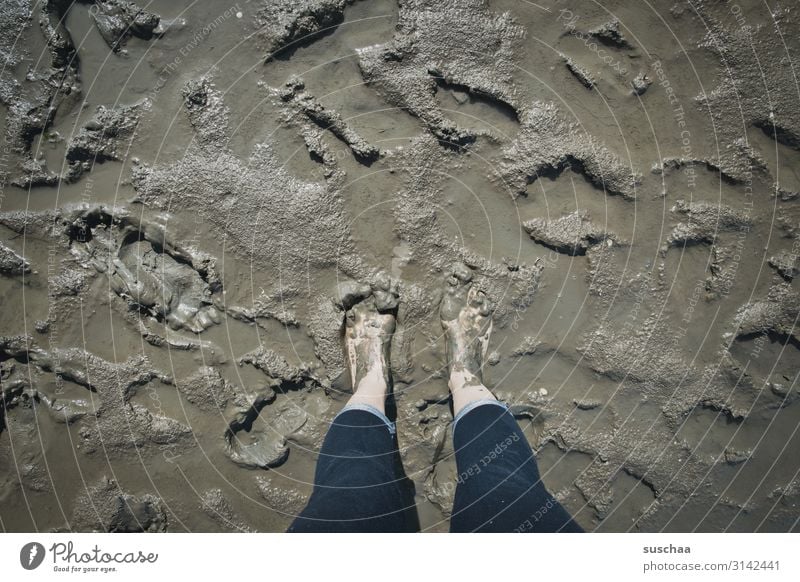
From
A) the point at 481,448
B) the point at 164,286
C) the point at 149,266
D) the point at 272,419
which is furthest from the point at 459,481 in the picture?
the point at 149,266

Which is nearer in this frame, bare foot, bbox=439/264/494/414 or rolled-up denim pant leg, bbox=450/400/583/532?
rolled-up denim pant leg, bbox=450/400/583/532

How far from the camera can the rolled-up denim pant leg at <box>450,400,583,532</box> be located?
99.7 inches

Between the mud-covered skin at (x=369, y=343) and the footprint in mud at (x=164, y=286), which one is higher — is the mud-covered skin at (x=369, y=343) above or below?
below

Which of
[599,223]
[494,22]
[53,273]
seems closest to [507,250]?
[599,223]

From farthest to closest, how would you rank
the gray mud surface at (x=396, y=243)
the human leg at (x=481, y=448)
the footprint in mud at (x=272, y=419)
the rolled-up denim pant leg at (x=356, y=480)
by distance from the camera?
the footprint in mud at (x=272, y=419) < the gray mud surface at (x=396, y=243) < the human leg at (x=481, y=448) < the rolled-up denim pant leg at (x=356, y=480)

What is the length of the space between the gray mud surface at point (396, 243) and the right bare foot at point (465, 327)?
0.07m

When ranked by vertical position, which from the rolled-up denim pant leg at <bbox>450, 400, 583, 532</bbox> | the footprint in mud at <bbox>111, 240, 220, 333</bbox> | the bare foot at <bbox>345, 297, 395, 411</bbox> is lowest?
the rolled-up denim pant leg at <bbox>450, 400, 583, 532</bbox>

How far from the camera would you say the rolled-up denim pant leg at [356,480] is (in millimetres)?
2443

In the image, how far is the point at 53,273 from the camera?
290 centimetres

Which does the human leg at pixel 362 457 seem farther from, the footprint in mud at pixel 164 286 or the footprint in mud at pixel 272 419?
the footprint in mud at pixel 164 286

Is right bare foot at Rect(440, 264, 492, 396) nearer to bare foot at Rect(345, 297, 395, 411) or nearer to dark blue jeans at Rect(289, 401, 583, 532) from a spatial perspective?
dark blue jeans at Rect(289, 401, 583, 532)

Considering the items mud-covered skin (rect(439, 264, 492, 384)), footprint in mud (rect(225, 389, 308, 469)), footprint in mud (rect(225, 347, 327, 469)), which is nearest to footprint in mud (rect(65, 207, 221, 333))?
footprint in mud (rect(225, 347, 327, 469))

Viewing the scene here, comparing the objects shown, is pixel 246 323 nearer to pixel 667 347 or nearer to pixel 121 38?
pixel 121 38

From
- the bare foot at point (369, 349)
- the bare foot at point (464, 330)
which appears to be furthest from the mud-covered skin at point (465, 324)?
the bare foot at point (369, 349)
